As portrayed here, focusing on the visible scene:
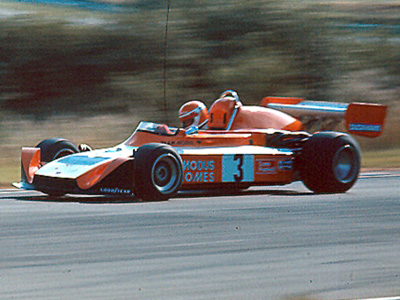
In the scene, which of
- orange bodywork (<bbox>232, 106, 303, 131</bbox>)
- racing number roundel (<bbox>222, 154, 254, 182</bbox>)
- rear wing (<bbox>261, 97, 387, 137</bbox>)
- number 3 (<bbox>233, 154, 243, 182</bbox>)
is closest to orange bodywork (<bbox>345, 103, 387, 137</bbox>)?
rear wing (<bbox>261, 97, 387, 137</bbox>)

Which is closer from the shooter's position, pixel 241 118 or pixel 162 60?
pixel 241 118

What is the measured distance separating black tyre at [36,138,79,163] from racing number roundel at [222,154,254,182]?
7.08 feet

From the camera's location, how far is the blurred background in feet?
92.0

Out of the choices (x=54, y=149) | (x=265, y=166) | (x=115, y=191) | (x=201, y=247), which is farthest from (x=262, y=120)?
(x=201, y=247)

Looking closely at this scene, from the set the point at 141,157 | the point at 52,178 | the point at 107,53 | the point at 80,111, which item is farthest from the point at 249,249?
the point at 107,53

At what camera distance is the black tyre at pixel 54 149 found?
494 inches

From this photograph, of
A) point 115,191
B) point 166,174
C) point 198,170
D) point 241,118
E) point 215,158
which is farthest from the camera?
point 241,118

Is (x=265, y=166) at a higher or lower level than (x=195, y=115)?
lower

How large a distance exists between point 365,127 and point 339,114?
0.45 m

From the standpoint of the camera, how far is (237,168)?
39.2ft

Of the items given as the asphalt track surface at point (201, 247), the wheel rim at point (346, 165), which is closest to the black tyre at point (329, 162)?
the wheel rim at point (346, 165)

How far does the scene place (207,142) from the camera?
12062 mm

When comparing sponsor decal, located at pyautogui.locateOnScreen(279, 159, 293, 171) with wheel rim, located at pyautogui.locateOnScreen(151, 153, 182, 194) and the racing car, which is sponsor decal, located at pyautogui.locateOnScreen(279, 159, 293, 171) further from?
wheel rim, located at pyautogui.locateOnScreen(151, 153, 182, 194)

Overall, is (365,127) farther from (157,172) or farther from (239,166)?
(157,172)
